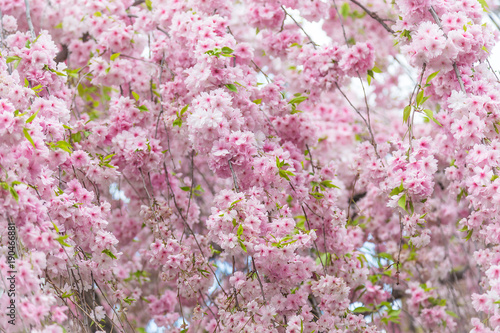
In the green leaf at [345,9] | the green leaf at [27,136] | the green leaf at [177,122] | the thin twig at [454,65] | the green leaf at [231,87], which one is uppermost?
the green leaf at [345,9]

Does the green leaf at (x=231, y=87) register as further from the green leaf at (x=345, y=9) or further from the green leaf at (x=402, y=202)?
the green leaf at (x=345, y=9)

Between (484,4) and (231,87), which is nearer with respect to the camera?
(231,87)

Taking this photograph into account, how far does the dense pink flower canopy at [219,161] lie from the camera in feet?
7.13

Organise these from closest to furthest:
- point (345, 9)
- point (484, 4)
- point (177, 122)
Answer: point (484, 4) → point (177, 122) → point (345, 9)

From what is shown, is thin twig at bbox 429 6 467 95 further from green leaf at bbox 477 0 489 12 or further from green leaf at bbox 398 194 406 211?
green leaf at bbox 398 194 406 211

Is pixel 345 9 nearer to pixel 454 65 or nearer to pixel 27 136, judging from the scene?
pixel 454 65

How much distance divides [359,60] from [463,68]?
0.64m

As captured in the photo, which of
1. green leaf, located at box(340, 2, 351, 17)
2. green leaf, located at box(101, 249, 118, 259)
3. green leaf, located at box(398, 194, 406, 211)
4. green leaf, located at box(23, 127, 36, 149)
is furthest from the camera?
green leaf, located at box(340, 2, 351, 17)

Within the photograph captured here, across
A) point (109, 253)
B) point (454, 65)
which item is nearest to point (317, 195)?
point (454, 65)

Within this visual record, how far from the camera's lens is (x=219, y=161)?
2416 millimetres

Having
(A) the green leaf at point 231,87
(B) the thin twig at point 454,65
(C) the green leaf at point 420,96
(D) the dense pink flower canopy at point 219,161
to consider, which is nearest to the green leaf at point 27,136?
(D) the dense pink flower canopy at point 219,161

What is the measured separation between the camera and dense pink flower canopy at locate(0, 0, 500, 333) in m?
2.17

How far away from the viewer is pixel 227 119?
2477 mm

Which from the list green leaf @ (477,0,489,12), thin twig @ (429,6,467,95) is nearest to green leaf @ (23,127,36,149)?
→ thin twig @ (429,6,467,95)
